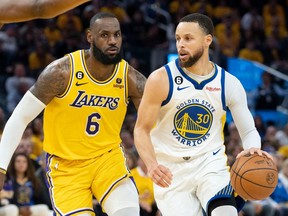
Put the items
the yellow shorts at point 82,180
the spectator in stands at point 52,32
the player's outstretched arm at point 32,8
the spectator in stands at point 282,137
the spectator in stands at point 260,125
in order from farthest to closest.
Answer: the spectator in stands at point 52,32 < the spectator in stands at point 260,125 < the spectator in stands at point 282,137 < the yellow shorts at point 82,180 < the player's outstretched arm at point 32,8

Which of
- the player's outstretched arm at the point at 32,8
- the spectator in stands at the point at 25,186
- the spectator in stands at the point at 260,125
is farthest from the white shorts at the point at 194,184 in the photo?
the spectator in stands at the point at 260,125

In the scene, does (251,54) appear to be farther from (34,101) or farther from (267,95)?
(34,101)

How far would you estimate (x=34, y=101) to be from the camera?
591 centimetres

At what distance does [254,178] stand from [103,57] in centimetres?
A: 160

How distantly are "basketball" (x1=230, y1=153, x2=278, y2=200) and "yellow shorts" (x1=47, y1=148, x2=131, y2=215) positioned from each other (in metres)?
1.03

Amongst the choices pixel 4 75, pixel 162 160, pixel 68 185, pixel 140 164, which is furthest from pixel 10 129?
pixel 4 75

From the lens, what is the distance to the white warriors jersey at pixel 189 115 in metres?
5.72

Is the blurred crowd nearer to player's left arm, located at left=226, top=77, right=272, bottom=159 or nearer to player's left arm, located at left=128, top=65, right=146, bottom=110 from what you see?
player's left arm, located at left=128, top=65, right=146, bottom=110

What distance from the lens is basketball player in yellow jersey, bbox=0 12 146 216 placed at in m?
5.89

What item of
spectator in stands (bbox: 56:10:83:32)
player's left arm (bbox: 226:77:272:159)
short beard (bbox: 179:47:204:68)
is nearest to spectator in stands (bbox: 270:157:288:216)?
player's left arm (bbox: 226:77:272:159)

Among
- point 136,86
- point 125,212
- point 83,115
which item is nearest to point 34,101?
point 83,115

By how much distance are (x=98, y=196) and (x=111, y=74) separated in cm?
102

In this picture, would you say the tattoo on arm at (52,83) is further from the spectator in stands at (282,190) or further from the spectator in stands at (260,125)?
the spectator in stands at (260,125)

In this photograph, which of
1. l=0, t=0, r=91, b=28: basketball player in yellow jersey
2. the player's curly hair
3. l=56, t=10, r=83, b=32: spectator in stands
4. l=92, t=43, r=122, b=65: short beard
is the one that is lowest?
l=56, t=10, r=83, b=32: spectator in stands
